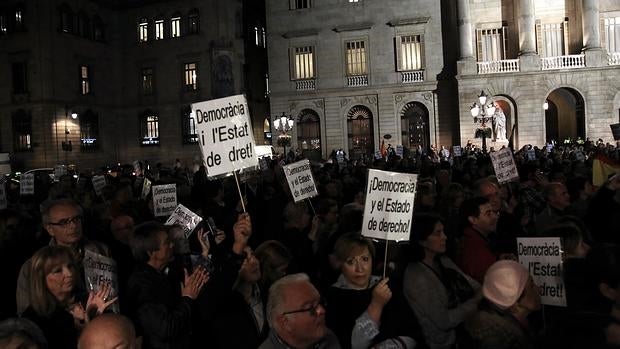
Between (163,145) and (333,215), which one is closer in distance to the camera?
(333,215)

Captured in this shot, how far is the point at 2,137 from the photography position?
145 ft

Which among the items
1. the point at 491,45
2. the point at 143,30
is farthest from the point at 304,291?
the point at 143,30

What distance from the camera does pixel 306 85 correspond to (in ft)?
133

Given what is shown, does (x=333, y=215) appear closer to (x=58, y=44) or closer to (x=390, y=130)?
(x=390, y=130)

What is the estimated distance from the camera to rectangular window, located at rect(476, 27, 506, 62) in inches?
1510

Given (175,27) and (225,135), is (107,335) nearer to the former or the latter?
(225,135)

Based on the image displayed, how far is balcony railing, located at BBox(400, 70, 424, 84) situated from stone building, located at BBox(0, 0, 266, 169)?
1397 centimetres

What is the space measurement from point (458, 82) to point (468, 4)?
518 centimetres

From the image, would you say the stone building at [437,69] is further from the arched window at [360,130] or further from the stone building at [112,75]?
the stone building at [112,75]

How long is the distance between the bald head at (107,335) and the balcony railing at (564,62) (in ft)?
122

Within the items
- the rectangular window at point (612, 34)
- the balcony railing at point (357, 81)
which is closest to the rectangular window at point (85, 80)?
the balcony railing at point (357, 81)

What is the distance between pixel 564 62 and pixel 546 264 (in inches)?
1366

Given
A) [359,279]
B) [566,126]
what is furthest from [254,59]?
[359,279]

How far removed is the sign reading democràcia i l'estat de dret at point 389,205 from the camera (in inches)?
211
